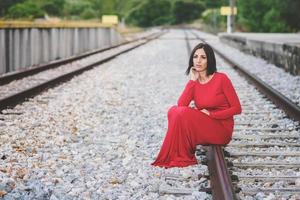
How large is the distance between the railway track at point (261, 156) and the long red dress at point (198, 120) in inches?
7.6

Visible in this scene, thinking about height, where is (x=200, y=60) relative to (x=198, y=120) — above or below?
above

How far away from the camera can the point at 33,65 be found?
16.5 metres

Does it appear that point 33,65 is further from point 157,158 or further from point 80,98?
point 157,158

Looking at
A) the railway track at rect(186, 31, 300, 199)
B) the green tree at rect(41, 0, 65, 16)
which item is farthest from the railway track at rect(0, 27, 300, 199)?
the green tree at rect(41, 0, 65, 16)

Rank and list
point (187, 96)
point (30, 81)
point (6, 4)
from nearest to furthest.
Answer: point (187, 96) → point (30, 81) → point (6, 4)

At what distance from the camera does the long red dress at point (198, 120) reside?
511 centimetres

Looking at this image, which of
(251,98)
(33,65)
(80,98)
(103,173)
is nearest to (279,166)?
(103,173)

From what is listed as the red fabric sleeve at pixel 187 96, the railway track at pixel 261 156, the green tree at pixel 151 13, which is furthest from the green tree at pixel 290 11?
the green tree at pixel 151 13

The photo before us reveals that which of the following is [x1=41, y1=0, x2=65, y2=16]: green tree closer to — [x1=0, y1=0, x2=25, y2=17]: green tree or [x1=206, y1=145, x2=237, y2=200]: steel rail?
[x1=0, y1=0, x2=25, y2=17]: green tree

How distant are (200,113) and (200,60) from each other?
48 centimetres

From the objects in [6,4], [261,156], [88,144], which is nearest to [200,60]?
[261,156]

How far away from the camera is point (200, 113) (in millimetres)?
5152

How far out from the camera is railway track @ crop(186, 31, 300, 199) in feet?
14.2

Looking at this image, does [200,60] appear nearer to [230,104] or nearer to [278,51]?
[230,104]
